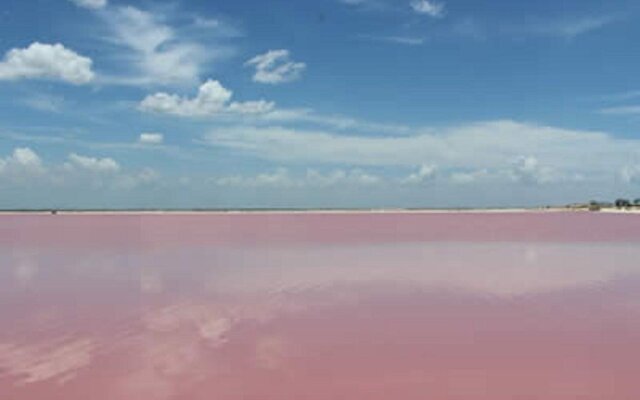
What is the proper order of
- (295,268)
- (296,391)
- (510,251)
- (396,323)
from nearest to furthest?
(296,391), (396,323), (295,268), (510,251)

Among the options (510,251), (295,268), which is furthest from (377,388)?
(510,251)

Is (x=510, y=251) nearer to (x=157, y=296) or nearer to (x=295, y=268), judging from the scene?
(x=295, y=268)

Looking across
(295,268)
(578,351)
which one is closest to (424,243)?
(295,268)

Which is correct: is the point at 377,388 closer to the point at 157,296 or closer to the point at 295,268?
the point at 157,296

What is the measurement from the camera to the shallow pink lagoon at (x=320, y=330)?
7059 millimetres

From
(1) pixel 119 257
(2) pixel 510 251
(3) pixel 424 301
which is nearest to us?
(3) pixel 424 301

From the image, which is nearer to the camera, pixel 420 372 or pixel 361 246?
pixel 420 372

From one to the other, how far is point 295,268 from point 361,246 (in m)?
8.25

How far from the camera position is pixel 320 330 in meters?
9.77

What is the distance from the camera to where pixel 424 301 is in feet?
40.3

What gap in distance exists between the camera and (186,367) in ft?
25.4

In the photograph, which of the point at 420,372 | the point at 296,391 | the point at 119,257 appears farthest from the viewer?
the point at 119,257

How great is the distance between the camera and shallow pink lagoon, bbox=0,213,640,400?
7.06 m

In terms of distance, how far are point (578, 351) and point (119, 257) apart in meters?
15.9
